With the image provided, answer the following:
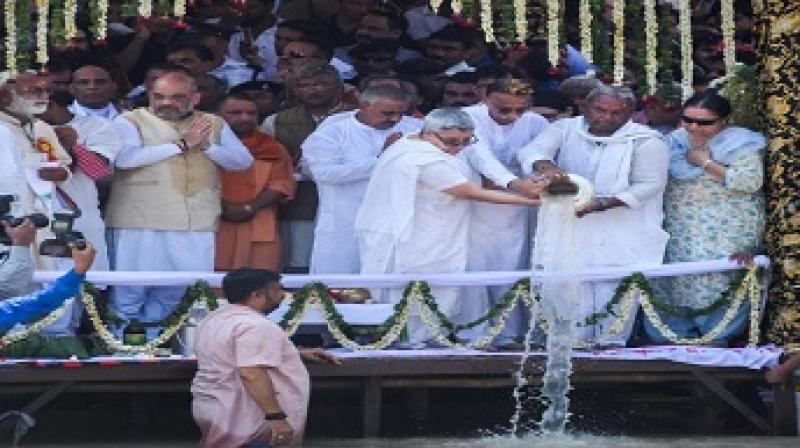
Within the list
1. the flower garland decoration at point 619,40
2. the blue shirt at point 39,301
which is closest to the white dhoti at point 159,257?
the blue shirt at point 39,301

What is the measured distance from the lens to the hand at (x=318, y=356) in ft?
48.9

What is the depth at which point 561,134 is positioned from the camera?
15859 millimetres

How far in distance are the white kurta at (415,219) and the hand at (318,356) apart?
2.30 ft

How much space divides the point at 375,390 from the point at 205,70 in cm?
295

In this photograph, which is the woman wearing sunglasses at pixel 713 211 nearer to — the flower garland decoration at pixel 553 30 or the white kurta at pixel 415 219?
the flower garland decoration at pixel 553 30

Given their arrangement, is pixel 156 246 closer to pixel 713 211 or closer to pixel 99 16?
pixel 99 16

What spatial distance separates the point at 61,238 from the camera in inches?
538

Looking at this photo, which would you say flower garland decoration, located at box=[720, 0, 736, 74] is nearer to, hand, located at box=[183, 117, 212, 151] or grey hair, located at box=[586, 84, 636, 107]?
grey hair, located at box=[586, 84, 636, 107]

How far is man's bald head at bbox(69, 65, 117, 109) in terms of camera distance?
1622cm

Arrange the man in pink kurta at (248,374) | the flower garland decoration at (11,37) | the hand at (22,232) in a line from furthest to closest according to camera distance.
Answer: the flower garland decoration at (11,37), the man in pink kurta at (248,374), the hand at (22,232)

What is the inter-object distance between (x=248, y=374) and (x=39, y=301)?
128cm

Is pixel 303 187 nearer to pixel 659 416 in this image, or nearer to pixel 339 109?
pixel 339 109

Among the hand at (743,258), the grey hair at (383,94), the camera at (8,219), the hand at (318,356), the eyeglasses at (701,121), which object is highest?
the grey hair at (383,94)

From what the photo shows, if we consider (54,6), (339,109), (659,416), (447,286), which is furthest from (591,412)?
(54,6)
